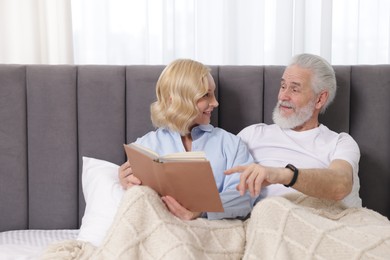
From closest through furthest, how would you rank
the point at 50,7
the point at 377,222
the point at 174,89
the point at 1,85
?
the point at 377,222
the point at 174,89
the point at 1,85
the point at 50,7

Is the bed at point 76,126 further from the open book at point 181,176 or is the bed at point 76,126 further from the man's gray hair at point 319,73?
the open book at point 181,176

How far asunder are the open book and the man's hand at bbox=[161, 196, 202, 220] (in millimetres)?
12

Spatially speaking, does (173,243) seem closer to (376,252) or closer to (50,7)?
(376,252)

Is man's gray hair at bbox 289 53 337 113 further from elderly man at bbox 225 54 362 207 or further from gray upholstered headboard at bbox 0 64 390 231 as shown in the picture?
gray upholstered headboard at bbox 0 64 390 231

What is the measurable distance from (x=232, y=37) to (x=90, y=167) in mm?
945

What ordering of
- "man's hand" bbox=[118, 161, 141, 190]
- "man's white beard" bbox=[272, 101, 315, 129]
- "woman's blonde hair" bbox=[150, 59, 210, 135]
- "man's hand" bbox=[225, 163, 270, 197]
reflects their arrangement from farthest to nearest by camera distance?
1. "man's white beard" bbox=[272, 101, 315, 129]
2. "woman's blonde hair" bbox=[150, 59, 210, 135]
3. "man's hand" bbox=[118, 161, 141, 190]
4. "man's hand" bbox=[225, 163, 270, 197]

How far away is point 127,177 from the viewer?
1819 millimetres

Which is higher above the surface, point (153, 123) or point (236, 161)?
point (153, 123)

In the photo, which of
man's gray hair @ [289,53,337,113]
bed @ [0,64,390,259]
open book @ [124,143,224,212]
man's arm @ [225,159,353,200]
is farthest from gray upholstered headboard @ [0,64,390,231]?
open book @ [124,143,224,212]

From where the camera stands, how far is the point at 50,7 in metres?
2.40

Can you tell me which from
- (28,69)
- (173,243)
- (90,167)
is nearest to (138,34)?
(28,69)

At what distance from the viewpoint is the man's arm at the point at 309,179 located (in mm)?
1563

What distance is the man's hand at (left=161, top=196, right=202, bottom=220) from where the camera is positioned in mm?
1636

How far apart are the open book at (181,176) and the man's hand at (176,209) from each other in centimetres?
1
